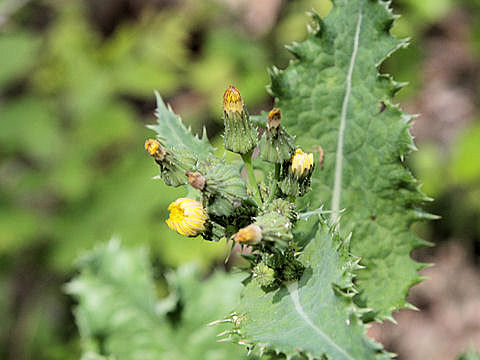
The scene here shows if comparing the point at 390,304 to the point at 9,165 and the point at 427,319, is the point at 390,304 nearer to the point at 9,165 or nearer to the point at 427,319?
the point at 427,319

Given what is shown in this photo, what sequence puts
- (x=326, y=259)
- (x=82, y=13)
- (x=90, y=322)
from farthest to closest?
1. (x=82, y=13)
2. (x=90, y=322)
3. (x=326, y=259)

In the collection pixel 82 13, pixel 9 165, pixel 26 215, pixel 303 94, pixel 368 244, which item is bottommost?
pixel 368 244

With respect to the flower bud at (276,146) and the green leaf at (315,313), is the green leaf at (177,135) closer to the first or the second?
the flower bud at (276,146)

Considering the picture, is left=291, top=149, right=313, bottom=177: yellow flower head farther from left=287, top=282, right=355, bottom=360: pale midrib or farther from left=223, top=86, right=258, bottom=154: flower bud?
left=287, top=282, right=355, bottom=360: pale midrib

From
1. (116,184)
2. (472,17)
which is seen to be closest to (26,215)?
(116,184)

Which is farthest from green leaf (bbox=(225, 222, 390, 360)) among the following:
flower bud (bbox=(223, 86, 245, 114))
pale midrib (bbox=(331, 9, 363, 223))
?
flower bud (bbox=(223, 86, 245, 114))

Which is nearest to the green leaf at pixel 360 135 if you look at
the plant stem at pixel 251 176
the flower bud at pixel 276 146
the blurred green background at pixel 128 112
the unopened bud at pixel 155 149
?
the plant stem at pixel 251 176

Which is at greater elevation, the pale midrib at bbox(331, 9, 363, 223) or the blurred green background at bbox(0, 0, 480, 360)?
the blurred green background at bbox(0, 0, 480, 360)
